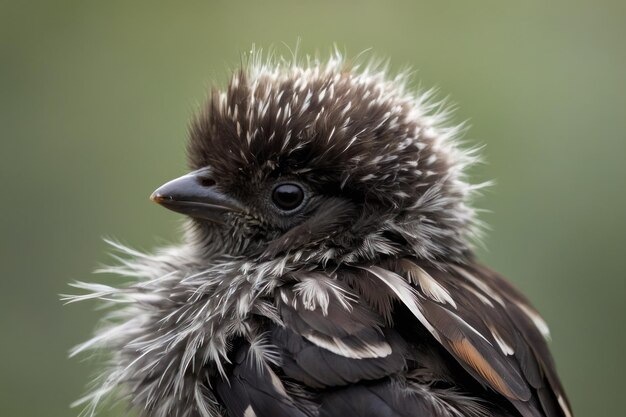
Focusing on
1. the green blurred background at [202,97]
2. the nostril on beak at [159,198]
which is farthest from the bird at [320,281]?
the green blurred background at [202,97]

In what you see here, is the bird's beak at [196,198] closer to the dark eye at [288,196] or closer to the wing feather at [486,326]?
the dark eye at [288,196]

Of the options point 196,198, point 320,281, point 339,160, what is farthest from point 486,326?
point 196,198

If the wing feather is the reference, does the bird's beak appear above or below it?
above

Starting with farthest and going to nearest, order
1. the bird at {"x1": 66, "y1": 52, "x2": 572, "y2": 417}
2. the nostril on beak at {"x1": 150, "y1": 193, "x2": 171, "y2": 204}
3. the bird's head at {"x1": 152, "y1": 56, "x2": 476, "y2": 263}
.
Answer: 1. the nostril on beak at {"x1": 150, "y1": 193, "x2": 171, "y2": 204}
2. the bird's head at {"x1": 152, "y1": 56, "x2": 476, "y2": 263}
3. the bird at {"x1": 66, "y1": 52, "x2": 572, "y2": 417}

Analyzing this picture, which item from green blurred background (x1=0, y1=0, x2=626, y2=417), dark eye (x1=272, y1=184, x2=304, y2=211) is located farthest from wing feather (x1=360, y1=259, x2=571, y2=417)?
green blurred background (x1=0, y1=0, x2=626, y2=417)

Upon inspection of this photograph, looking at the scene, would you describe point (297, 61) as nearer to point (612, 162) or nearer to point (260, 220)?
point (260, 220)

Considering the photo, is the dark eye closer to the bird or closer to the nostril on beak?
the bird

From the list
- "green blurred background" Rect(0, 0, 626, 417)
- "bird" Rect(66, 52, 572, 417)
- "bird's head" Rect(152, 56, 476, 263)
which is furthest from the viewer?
"green blurred background" Rect(0, 0, 626, 417)

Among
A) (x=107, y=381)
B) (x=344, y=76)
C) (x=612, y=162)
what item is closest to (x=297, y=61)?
(x=344, y=76)
